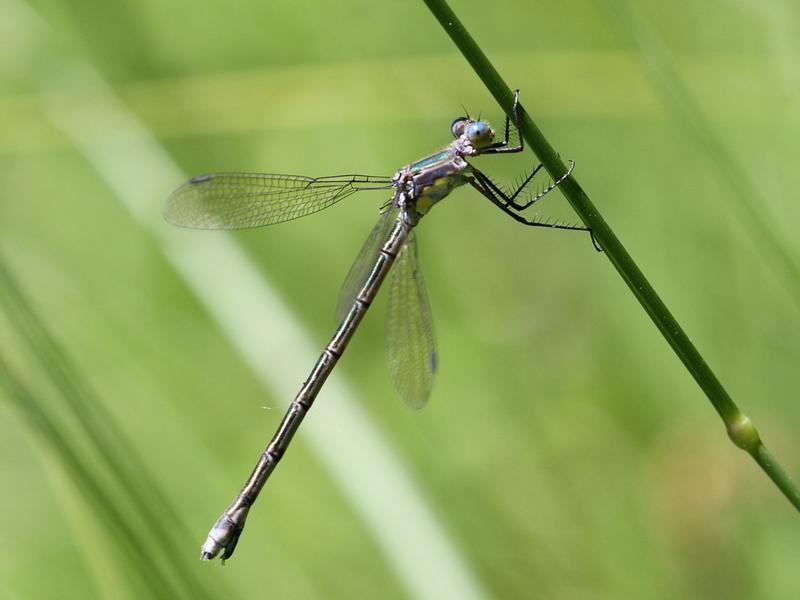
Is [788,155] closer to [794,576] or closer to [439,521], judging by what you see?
[794,576]

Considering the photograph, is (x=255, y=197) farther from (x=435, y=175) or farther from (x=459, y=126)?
(x=459, y=126)

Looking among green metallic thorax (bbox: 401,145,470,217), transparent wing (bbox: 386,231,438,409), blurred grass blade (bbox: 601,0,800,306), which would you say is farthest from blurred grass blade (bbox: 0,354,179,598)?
blurred grass blade (bbox: 601,0,800,306)

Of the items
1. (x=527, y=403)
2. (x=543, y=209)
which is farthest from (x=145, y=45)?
(x=527, y=403)

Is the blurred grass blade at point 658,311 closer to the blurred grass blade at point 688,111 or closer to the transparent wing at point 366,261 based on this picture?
the blurred grass blade at point 688,111

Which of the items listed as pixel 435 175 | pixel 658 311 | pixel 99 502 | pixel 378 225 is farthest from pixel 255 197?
pixel 658 311

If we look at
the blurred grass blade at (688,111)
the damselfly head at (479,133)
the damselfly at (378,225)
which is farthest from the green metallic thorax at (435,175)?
the blurred grass blade at (688,111)
